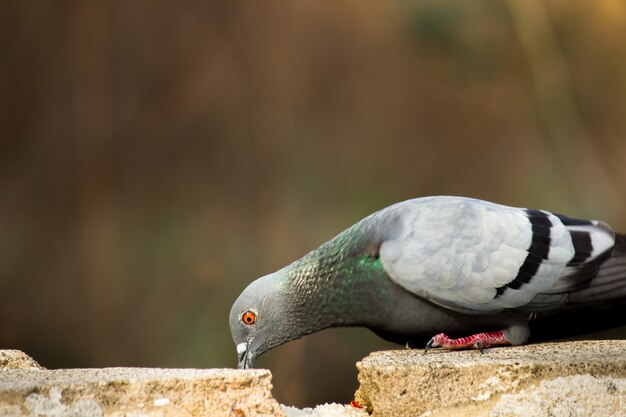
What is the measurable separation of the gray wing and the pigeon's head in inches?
16.5

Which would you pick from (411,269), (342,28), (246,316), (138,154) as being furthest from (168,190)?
(411,269)

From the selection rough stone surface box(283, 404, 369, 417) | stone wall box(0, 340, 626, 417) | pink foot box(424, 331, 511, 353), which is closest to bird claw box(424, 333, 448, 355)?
pink foot box(424, 331, 511, 353)

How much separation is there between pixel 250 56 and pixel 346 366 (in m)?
1.91

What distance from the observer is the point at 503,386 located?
2471 millimetres

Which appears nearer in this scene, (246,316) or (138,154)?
(246,316)

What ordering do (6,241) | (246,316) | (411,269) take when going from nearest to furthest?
(411,269)
(246,316)
(6,241)

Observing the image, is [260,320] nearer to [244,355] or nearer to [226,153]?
[244,355]

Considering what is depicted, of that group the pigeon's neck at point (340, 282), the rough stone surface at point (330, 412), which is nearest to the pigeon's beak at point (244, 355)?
the pigeon's neck at point (340, 282)

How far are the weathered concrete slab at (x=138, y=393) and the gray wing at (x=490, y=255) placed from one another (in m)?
0.71

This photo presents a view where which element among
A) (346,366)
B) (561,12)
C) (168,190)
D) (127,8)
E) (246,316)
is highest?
(127,8)

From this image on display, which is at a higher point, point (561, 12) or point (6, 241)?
point (561, 12)

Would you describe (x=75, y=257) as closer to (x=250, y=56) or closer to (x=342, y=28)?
(x=250, y=56)

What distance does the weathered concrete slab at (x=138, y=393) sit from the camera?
2234 millimetres

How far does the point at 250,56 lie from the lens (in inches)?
205
